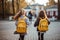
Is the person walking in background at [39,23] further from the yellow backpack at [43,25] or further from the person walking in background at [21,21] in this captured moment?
the person walking in background at [21,21]

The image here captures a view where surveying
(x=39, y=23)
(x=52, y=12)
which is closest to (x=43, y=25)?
(x=39, y=23)

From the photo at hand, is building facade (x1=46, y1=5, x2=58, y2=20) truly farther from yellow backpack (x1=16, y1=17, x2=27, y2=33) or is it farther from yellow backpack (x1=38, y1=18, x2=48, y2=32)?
yellow backpack (x1=16, y1=17, x2=27, y2=33)

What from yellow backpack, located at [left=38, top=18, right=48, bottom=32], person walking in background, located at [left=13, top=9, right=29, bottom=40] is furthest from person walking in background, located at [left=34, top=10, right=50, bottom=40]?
person walking in background, located at [left=13, top=9, right=29, bottom=40]

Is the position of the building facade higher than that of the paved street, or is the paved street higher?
the building facade

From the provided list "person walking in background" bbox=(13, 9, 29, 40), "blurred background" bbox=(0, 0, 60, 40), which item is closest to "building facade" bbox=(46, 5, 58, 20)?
"blurred background" bbox=(0, 0, 60, 40)

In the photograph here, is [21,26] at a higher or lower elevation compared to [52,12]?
lower

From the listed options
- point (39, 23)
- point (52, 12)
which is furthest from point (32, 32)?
A: point (52, 12)

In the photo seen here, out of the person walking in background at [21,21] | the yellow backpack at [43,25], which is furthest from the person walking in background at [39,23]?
the person walking in background at [21,21]

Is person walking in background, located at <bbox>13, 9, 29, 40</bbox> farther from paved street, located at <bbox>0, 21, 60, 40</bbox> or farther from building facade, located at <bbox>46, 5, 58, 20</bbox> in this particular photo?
building facade, located at <bbox>46, 5, 58, 20</bbox>

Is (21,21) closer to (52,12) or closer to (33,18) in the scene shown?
(33,18)

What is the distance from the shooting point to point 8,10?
17.6 feet

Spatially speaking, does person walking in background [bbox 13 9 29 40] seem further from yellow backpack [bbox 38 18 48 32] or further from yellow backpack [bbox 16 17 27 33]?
yellow backpack [bbox 38 18 48 32]

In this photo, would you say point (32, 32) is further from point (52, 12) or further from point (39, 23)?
point (52, 12)

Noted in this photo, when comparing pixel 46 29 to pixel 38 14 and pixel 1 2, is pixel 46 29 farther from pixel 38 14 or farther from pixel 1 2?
pixel 1 2
